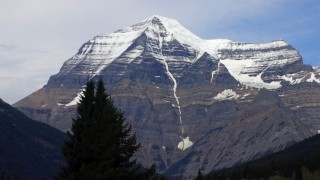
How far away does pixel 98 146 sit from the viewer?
35719mm

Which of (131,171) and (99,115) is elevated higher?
(99,115)

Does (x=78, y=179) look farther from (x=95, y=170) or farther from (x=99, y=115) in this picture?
(x=99, y=115)

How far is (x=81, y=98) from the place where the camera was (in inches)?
1522

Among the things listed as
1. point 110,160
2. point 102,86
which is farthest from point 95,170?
point 102,86

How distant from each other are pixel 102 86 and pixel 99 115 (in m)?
3.05

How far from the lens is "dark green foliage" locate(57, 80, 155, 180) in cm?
3497

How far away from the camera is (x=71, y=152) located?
36031 millimetres

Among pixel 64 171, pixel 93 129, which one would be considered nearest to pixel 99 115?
pixel 93 129

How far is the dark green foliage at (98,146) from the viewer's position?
35.0m

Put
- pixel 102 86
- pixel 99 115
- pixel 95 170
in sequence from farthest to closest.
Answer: pixel 102 86, pixel 99 115, pixel 95 170

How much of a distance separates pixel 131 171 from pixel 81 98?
5.31 metres

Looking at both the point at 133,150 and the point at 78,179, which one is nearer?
the point at 78,179

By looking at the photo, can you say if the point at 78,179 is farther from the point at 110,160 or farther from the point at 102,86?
the point at 102,86

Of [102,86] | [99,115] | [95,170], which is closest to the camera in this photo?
[95,170]
